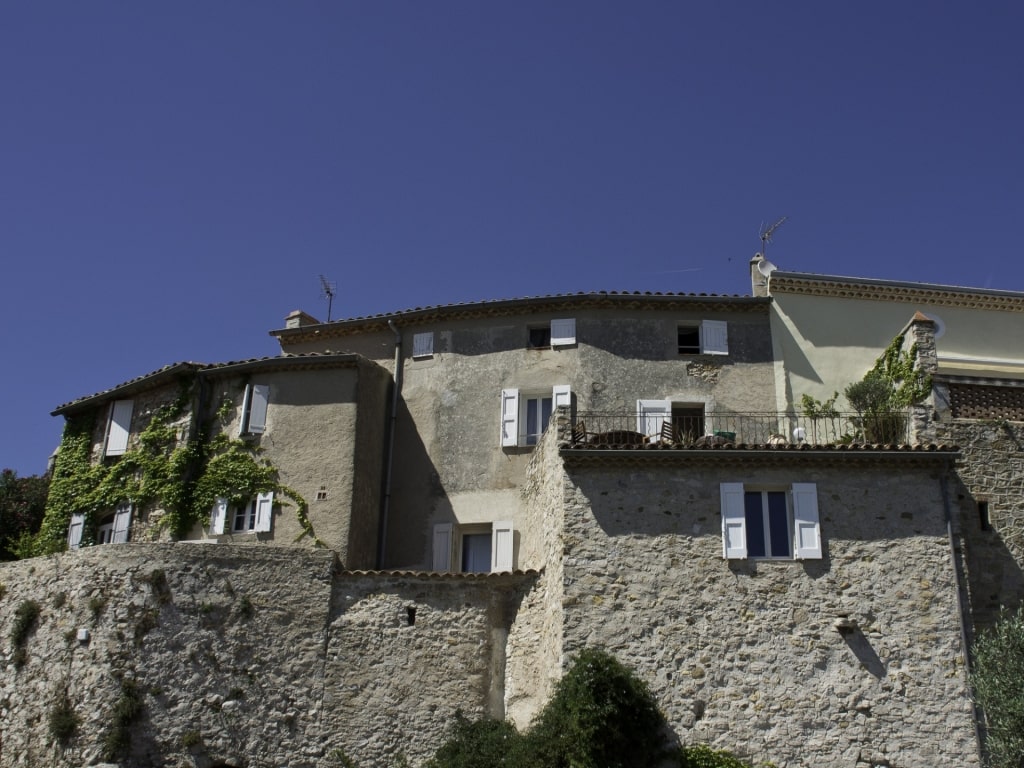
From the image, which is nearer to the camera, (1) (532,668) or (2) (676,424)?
(1) (532,668)

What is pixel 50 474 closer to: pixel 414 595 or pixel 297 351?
pixel 297 351

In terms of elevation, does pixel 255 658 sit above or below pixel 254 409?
below

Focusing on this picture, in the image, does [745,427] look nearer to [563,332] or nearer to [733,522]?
[563,332]

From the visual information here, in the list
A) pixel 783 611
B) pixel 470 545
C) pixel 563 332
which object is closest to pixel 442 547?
pixel 470 545

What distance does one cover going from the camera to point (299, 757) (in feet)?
67.8

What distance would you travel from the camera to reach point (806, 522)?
19953mm

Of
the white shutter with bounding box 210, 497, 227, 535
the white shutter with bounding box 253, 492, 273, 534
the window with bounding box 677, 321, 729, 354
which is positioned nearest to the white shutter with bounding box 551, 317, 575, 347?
the window with bounding box 677, 321, 729, 354

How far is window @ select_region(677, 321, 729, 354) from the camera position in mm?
26672

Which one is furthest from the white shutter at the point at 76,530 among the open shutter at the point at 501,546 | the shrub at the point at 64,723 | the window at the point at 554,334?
the window at the point at 554,334

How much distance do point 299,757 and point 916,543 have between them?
39.8 ft

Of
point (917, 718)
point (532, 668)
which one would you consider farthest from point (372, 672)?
point (917, 718)

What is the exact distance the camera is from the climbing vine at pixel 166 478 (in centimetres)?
2514

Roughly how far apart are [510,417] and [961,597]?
10831 millimetres

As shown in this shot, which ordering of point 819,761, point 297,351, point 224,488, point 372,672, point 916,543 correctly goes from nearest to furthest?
point 819,761, point 916,543, point 372,672, point 224,488, point 297,351
